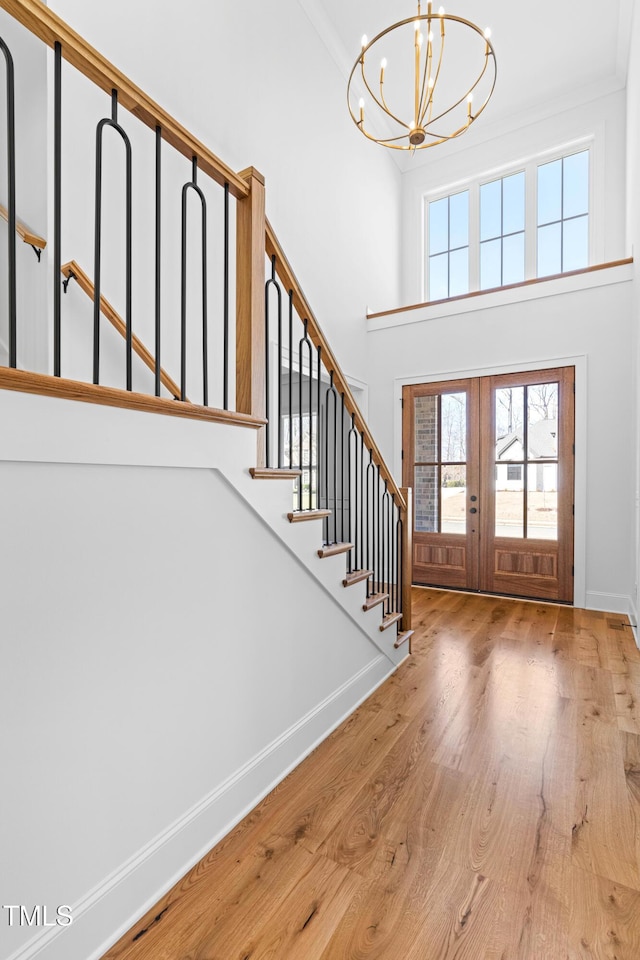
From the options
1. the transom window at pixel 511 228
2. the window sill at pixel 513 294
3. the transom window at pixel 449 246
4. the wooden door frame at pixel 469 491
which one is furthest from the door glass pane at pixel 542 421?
the transom window at pixel 449 246

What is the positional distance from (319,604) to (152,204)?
7.62ft

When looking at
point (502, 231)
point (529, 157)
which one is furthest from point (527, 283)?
point (529, 157)

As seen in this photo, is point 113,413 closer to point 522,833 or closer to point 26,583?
point 26,583

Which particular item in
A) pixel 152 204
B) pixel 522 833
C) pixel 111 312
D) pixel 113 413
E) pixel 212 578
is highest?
pixel 152 204

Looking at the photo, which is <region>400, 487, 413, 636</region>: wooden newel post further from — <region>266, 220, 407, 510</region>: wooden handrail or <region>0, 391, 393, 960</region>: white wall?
<region>0, 391, 393, 960</region>: white wall

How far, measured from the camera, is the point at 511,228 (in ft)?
17.8

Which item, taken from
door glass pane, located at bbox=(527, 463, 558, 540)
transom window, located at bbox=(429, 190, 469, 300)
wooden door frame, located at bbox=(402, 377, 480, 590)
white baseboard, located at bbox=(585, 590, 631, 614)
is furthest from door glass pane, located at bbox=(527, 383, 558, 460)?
transom window, located at bbox=(429, 190, 469, 300)

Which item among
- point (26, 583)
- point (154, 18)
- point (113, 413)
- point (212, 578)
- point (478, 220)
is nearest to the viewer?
point (26, 583)

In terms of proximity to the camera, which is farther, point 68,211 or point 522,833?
point 68,211

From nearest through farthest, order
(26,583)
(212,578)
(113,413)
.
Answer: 1. (26,583)
2. (113,413)
3. (212,578)

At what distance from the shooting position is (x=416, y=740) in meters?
2.12

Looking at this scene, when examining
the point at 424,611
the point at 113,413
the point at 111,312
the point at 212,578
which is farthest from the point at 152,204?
the point at 424,611

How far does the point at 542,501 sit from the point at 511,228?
3332 mm

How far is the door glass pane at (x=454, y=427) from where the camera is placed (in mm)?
4691
